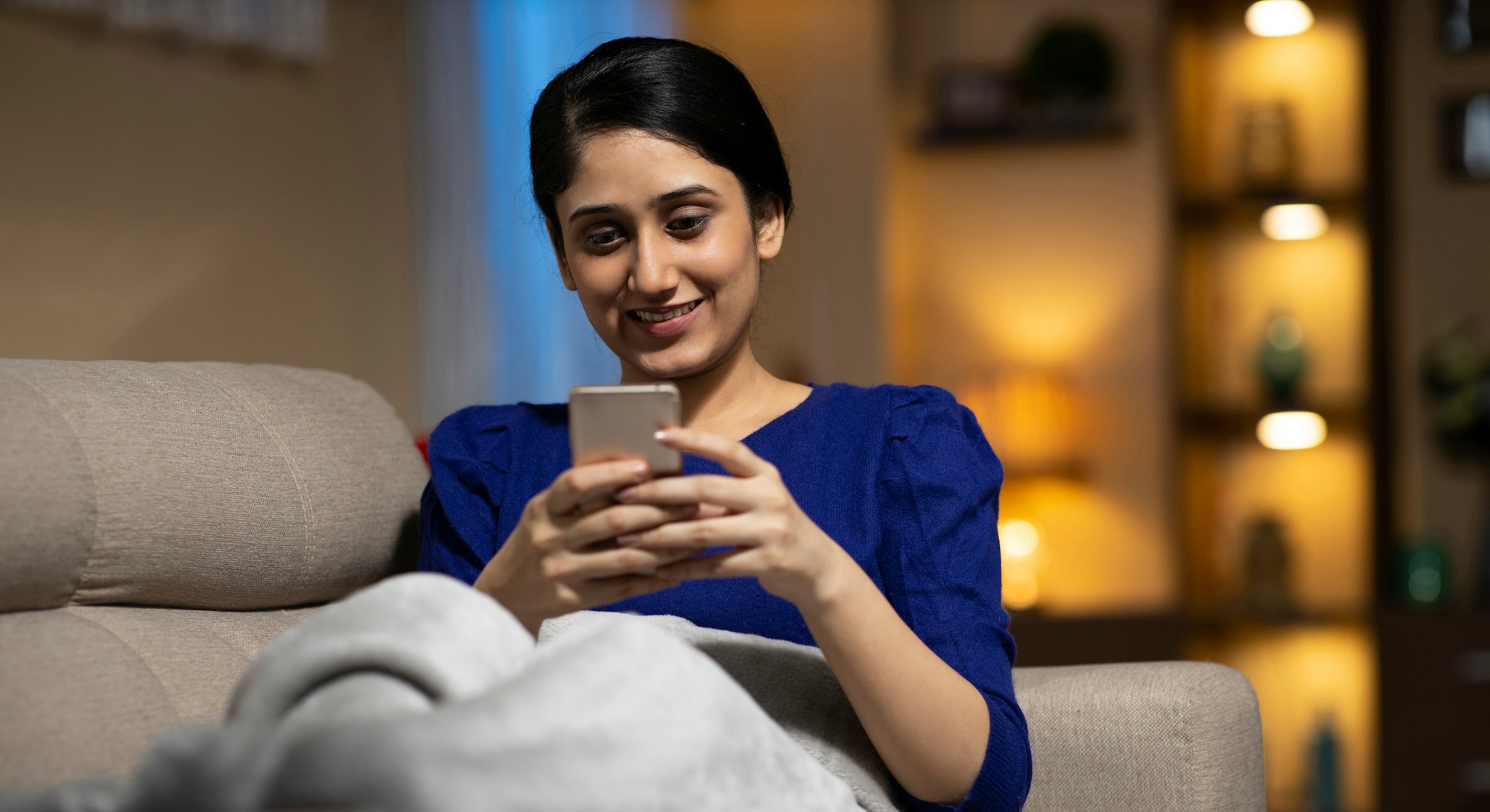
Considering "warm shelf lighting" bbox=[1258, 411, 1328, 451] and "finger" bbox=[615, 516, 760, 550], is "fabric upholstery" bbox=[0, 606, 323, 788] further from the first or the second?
"warm shelf lighting" bbox=[1258, 411, 1328, 451]

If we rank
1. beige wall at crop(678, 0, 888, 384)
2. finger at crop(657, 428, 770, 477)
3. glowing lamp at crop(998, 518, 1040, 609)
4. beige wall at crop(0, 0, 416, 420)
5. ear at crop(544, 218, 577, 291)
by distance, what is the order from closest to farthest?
finger at crop(657, 428, 770, 477) → ear at crop(544, 218, 577, 291) → beige wall at crop(0, 0, 416, 420) → glowing lamp at crop(998, 518, 1040, 609) → beige wall at crop(678, 0, 888, 384)

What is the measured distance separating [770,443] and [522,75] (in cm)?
321

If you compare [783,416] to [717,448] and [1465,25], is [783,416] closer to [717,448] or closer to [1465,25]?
[717,448]

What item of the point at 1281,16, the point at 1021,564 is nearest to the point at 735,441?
the point at 1021,564

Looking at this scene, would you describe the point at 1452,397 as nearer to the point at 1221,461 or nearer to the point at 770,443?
the point at 1221,461

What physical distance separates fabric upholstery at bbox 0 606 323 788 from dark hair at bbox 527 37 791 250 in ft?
1.76

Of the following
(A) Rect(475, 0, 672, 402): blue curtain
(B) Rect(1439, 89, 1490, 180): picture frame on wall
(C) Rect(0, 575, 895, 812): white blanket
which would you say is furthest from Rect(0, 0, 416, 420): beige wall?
(B) Rect(1439, 89, 1490, 180): picture frame on wall

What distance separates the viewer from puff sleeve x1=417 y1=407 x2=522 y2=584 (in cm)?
132

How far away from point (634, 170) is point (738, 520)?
458 millimetres

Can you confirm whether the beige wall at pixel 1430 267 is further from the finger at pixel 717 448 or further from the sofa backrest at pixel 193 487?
the finger at pixel 717 448

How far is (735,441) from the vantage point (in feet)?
3.59

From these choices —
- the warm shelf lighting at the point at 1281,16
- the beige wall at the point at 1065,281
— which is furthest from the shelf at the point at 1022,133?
the warm shelf lighting at the point at 1281,16

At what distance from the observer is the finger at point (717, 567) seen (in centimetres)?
97

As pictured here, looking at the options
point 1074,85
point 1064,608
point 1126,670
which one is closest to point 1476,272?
point 1074,85
